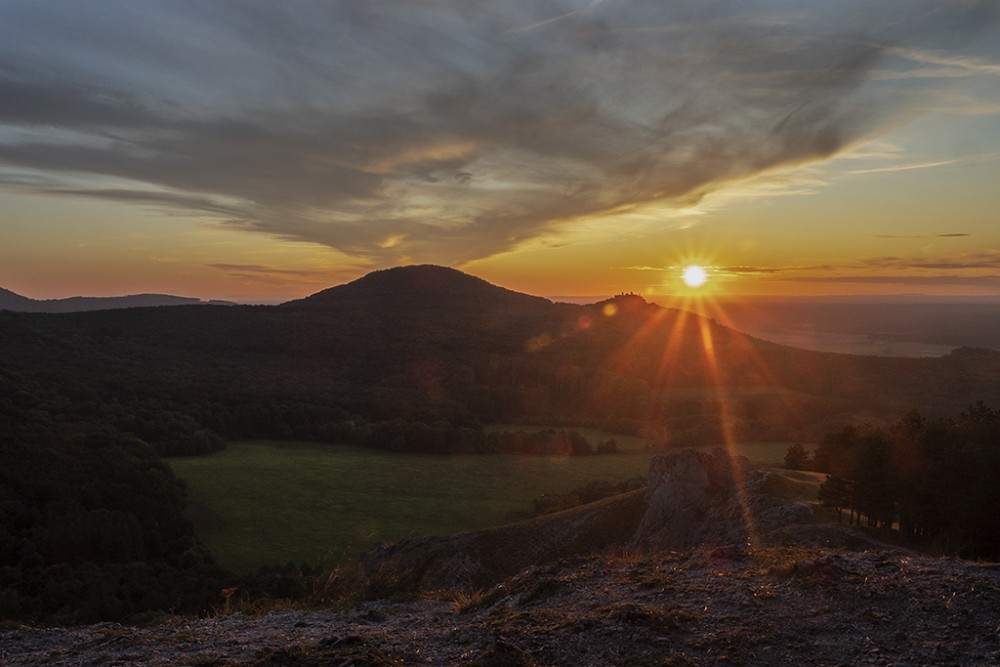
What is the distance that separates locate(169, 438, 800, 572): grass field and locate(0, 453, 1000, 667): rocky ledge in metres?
38.5

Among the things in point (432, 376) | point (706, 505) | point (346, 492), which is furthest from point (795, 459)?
point (432, 376)

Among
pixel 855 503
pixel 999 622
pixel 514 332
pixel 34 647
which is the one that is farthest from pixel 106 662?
pixel 514 332

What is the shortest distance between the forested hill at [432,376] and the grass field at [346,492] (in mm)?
11152

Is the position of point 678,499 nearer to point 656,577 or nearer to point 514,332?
point 656,577

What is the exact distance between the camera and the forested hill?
101688mm

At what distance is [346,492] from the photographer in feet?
239

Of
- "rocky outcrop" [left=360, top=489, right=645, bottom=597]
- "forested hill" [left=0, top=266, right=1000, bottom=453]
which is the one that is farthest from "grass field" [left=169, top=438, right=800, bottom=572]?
"rocky outcrop" [left=360, top=489, right=645, bottom=597]

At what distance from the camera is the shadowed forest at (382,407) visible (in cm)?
3152

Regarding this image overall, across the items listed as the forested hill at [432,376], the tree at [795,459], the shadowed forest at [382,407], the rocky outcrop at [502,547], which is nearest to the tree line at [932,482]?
the shadowed forest at [382,407]

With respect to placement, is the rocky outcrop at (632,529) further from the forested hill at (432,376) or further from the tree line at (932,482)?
the forested hill at (432,376)

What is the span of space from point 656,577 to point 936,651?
5.88m

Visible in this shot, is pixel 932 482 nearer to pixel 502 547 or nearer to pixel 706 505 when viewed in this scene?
pixel 706 505

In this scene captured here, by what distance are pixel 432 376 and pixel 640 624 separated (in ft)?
431

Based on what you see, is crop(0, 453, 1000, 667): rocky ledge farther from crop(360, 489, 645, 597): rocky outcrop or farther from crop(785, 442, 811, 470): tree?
crop(785, 442, 811, 470): tree
